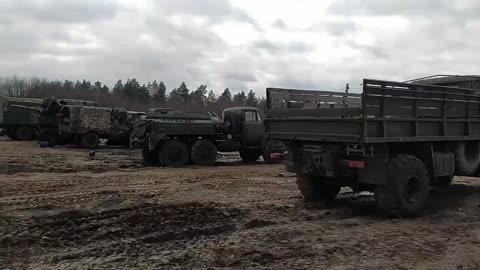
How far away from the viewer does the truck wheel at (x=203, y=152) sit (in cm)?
1677

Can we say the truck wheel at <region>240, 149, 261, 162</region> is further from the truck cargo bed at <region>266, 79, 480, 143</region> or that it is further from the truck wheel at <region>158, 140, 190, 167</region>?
the truck cargo bed at <region>266, 79, 480, 143</region>

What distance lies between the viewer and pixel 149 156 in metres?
17.1

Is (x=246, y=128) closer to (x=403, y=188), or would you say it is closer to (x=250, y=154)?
(x=250, y=154)

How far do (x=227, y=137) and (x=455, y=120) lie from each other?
9907mm

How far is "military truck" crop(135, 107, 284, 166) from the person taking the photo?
641 inches

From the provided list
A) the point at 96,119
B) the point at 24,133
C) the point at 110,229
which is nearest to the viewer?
the point at 110,229

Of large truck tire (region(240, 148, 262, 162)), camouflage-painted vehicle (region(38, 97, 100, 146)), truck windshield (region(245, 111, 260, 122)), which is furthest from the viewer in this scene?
camouflage-painted vehicle (region(38, 97, 100, 146))

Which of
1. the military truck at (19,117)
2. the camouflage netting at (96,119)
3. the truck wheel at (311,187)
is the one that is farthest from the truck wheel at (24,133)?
the truck wheel at (311,187)

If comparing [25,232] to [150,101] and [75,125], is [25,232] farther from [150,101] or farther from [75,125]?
[150,101]

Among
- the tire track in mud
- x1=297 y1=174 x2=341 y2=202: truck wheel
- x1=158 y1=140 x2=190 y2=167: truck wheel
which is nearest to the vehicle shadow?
x1=297 y1=174 x2=341 y2=202: truck wheel

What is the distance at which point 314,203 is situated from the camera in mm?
9258

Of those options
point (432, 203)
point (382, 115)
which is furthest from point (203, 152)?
point (382, 115)

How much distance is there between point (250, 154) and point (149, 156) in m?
3.87

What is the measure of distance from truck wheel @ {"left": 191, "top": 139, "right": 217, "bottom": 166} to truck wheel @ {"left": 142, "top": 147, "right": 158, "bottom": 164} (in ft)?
4.45
